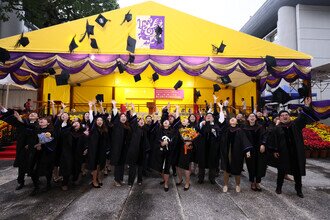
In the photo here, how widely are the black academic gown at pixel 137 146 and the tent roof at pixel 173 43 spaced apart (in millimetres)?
3620

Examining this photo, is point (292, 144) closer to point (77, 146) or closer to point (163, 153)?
point (163, 153)

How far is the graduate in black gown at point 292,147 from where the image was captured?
17.1 ft

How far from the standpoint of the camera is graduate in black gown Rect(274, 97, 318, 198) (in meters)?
5.20

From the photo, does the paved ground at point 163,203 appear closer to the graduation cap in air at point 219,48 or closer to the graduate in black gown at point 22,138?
the graduate in black gown at point 22,138

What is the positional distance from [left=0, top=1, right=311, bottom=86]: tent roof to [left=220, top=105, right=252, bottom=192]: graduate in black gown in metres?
4.05

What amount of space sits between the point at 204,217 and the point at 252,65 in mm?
6973

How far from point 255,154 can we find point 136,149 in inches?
122

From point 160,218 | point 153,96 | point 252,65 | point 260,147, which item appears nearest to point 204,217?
point 160,218

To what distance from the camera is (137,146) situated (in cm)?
588

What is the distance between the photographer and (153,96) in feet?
56.2

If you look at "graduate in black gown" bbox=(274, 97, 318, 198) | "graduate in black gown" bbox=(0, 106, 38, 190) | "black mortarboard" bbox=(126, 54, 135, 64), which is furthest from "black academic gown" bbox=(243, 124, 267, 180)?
"graduate in black gown" bbox=(0, 106, 38, 190)

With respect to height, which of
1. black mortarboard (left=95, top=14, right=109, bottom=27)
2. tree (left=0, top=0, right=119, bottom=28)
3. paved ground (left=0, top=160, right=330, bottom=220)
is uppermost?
tree (left=0, top=0, right=119, bottom=28)

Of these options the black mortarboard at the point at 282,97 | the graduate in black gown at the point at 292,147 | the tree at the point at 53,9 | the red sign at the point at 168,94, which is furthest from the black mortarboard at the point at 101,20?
the tree at the point at 53,9

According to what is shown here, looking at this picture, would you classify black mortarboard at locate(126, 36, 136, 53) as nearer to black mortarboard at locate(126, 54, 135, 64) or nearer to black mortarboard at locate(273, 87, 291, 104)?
black mortarboard at locate(126, 54, 135, 64)
